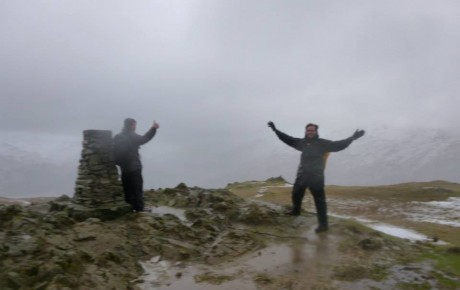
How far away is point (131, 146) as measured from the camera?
15.5 m

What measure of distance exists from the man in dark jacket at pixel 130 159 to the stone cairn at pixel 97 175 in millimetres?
365

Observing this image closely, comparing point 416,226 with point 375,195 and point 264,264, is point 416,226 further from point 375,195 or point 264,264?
point 375,195

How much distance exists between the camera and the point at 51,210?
15.3m

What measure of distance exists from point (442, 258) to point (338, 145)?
4718 mm

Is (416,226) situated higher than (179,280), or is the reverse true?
(416,226)

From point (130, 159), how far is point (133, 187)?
1.10m

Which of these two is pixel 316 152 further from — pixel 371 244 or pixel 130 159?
pixel 130 159

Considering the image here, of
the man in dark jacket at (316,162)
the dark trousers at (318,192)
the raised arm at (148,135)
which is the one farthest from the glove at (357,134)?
the raised arm at (148,135)

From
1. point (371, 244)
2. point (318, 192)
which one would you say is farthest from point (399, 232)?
point (318, 192)

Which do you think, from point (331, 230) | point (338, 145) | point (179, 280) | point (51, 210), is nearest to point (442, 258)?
point (331, 230)

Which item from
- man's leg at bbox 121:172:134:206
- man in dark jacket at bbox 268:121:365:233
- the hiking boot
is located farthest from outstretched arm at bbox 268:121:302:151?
man's leg at bbox 121:172:134:206

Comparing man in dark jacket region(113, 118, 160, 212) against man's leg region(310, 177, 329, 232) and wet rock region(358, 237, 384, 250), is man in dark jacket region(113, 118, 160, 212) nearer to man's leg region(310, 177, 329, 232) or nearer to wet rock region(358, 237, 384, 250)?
man's leg region(310, 177, 329, 232)

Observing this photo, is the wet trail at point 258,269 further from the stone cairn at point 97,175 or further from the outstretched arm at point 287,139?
the stone cairn at point 97,175

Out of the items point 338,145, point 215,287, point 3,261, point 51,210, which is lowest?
point 215,287
